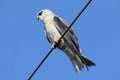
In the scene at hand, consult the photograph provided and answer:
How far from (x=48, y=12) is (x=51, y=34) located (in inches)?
45.9

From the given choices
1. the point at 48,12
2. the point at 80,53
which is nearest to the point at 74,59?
the point at 80,53

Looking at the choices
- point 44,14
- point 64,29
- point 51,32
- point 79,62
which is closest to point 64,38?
point 64,29

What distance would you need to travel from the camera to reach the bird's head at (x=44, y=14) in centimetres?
1305

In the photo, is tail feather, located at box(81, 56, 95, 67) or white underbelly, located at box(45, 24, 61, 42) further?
white underbelly, located at box(45, 24, 61, 42)

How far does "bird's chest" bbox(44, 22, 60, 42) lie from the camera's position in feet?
40.1

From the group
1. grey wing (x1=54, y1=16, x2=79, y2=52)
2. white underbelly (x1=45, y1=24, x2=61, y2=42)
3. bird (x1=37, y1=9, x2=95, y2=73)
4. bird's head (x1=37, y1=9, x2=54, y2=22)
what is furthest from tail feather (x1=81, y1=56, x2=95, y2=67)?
bird's head (x1=37, y1=9, x2=54, y2=22)

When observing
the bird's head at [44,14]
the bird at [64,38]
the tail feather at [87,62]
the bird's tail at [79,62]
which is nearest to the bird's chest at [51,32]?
the bird at [64,38]

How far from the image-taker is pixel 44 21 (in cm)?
1287

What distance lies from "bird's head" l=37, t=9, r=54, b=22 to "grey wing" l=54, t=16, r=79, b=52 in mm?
383

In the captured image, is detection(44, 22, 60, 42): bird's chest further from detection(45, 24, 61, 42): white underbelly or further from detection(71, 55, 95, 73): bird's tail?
detection(71, 55, 95, 73): bird's tail

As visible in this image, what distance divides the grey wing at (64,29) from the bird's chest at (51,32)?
0.25 feet

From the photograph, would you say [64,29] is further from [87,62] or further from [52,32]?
[87,62]

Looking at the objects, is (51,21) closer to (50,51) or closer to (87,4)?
(50,51)

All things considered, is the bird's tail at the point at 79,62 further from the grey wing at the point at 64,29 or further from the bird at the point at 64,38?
the grey wing at the point at 64,29
